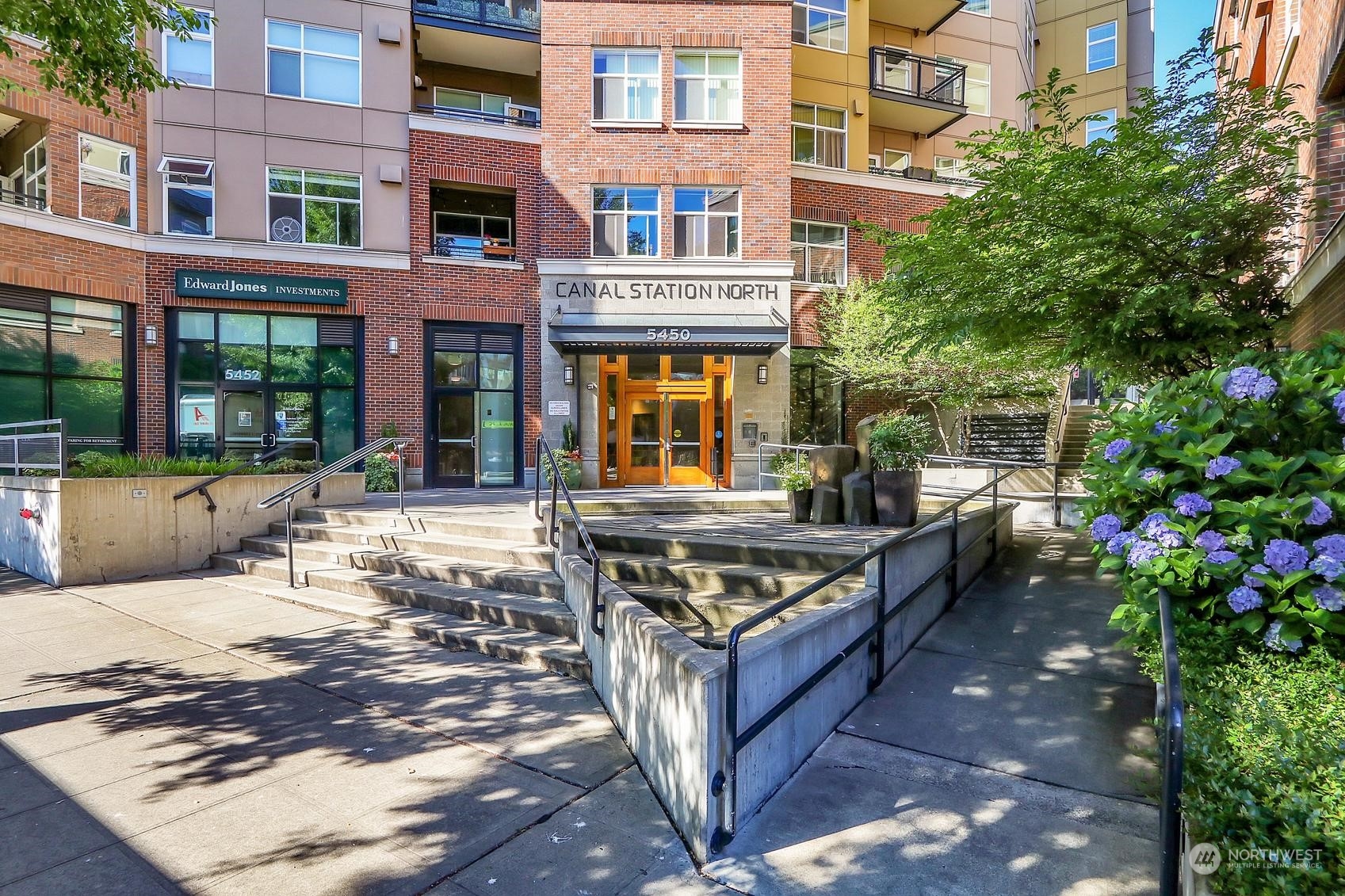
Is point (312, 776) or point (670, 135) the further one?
point (670, 135)

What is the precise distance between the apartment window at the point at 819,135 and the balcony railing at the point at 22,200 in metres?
17.1

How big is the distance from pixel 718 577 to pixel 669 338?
9.24 metres

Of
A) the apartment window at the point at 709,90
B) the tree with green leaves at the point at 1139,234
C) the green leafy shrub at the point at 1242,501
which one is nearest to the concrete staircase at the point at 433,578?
the green leafy shrub at the point at 1242,501

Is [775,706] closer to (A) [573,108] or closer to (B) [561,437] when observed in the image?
(B) [561,437]

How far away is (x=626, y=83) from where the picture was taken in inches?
646

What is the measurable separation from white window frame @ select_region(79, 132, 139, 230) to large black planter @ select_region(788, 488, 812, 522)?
50.0ft

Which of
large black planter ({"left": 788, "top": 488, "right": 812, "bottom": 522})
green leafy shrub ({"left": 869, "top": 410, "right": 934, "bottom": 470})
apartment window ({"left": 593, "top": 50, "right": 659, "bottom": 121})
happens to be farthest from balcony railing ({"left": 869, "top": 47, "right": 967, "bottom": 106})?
large black planter ({"left": 788, "top": 488, "right": 812, "bottom": 522})

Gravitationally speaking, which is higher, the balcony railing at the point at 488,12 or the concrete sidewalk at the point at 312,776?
the balcony railing at the point at 488,12

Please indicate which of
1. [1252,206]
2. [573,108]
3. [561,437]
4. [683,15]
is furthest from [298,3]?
[1252,206]

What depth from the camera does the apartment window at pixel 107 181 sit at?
46.2ft

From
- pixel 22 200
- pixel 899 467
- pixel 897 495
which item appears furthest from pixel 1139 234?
pixel 22 200

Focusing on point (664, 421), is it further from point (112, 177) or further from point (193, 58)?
point (193, 58)

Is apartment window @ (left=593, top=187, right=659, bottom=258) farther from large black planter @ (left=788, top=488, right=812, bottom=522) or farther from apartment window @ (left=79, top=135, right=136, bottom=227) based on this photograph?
apartment window @ (left=79, top=135, right=136, bottom=227)

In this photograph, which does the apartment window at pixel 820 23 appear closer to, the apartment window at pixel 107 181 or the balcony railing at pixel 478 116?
the balcony railing at pixel 478 116
